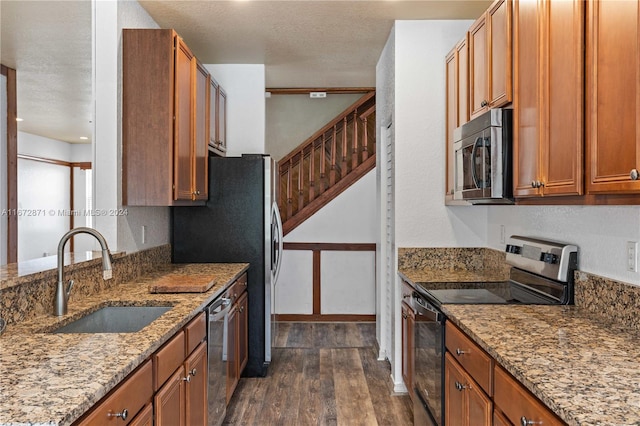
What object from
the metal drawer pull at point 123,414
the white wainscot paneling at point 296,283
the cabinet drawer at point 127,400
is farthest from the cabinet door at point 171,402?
the white wainscot paneling at point 296,283

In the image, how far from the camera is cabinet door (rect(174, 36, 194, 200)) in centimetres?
312

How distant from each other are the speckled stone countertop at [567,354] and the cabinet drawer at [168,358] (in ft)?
Answer: 3.82

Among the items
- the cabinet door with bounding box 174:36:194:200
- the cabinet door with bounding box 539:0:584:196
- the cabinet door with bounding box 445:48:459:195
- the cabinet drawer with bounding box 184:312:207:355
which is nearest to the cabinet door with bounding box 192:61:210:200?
the cabinet door with bounding box 174:36:194:200

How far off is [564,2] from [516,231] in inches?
62.0

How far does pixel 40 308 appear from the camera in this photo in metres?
2.10

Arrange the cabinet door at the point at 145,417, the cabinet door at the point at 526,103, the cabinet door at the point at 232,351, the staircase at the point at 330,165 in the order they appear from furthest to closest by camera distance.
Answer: the staircase at the point at 330,165
the cabinet door at the point at 232,351
the cabinet door at the point at 526,103
the cabinet door at the point at 145,417

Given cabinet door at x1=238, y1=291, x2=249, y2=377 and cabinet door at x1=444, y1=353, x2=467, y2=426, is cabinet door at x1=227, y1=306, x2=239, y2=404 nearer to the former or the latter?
cabinet door at x1=238, y1=291, x2=249, y2=377

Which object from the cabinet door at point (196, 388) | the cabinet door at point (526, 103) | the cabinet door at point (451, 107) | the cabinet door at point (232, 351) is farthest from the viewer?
the cabinet door at point (451, 107)

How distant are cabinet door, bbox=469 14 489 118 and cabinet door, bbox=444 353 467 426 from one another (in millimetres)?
1367

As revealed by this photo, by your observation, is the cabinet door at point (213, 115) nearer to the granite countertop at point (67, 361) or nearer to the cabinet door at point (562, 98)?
the granite countertop at point (67, 361)

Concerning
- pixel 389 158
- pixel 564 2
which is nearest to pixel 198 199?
A: pixel 389 158

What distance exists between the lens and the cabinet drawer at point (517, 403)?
4.30 feet

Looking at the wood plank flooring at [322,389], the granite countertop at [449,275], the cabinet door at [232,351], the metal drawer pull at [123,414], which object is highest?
the granite countertop at [449,275]

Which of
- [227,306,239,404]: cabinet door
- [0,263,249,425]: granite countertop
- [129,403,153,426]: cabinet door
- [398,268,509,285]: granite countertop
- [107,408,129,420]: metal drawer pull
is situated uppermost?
[398,268,509,285]: granite countertop
